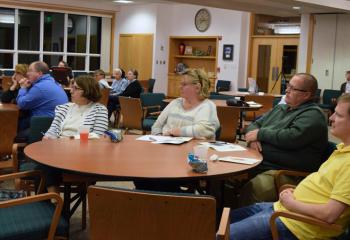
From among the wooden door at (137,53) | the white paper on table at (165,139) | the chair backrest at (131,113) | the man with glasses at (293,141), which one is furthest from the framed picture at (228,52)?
the man with glasses at (293,141)

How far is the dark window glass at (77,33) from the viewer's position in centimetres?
1541

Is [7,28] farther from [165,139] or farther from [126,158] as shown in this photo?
[126,158]

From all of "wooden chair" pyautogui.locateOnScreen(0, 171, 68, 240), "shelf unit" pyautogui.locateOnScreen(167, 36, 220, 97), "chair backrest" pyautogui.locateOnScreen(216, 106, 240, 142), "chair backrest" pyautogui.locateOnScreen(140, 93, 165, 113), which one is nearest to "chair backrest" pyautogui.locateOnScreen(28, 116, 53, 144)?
"wooden chair" pyautogui.locateOnScreen(0, 171, 68, 240)

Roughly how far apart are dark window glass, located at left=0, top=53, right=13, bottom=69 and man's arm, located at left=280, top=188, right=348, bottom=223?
13.3m

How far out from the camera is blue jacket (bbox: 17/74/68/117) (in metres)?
5.25

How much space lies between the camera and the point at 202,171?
8.66ft

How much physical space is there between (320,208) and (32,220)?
1485 mm

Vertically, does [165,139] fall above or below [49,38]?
below

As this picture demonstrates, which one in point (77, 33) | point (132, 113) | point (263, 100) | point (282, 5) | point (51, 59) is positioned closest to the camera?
point (132, 113)

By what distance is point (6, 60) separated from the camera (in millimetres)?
14320

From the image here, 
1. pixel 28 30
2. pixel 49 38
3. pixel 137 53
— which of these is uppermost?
pixel 28 30

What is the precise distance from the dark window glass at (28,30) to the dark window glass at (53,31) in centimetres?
28

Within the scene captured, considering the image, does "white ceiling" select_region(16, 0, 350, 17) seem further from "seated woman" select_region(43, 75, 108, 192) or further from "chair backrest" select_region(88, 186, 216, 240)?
"chair backrest" select_region(88, 186, 216, 240)

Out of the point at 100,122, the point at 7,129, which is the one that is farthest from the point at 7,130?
the point at 100,122
